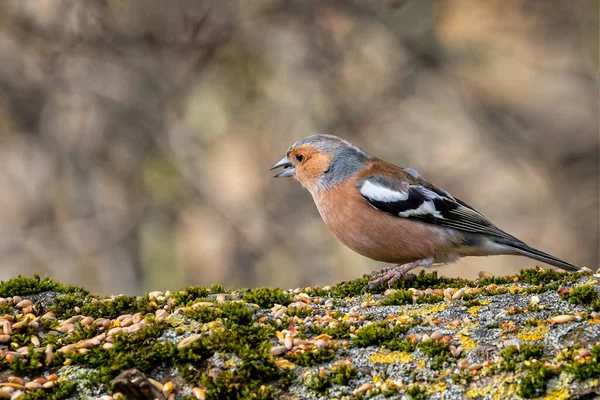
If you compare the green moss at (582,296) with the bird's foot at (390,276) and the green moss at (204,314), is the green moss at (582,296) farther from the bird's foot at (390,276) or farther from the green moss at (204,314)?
the green moss at (204,314)

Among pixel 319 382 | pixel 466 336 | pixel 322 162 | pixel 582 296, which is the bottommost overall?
pixel 319 382

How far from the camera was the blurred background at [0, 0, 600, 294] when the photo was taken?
8.30m

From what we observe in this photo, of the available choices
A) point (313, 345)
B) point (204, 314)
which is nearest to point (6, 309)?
point (204, 314)

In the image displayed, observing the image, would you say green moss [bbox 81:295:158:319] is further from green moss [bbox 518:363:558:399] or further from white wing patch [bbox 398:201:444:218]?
white wing patch [bbox 398:201:444:218]

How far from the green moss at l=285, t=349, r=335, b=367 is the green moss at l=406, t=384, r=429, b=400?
0.41m

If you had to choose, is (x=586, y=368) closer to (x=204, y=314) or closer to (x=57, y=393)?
(x=204, y=314)

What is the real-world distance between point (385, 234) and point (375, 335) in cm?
186

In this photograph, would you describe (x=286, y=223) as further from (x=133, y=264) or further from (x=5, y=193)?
(x=5, y=193)

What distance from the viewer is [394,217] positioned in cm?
506

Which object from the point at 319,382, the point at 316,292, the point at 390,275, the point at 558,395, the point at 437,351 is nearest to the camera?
the point at 558,395

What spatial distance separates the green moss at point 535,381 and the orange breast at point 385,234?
2.23 meters

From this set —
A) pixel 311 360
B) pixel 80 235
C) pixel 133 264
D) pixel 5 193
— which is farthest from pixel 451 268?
pixel 311 360

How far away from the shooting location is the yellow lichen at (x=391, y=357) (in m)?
3.05

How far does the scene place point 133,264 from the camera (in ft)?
26.9
